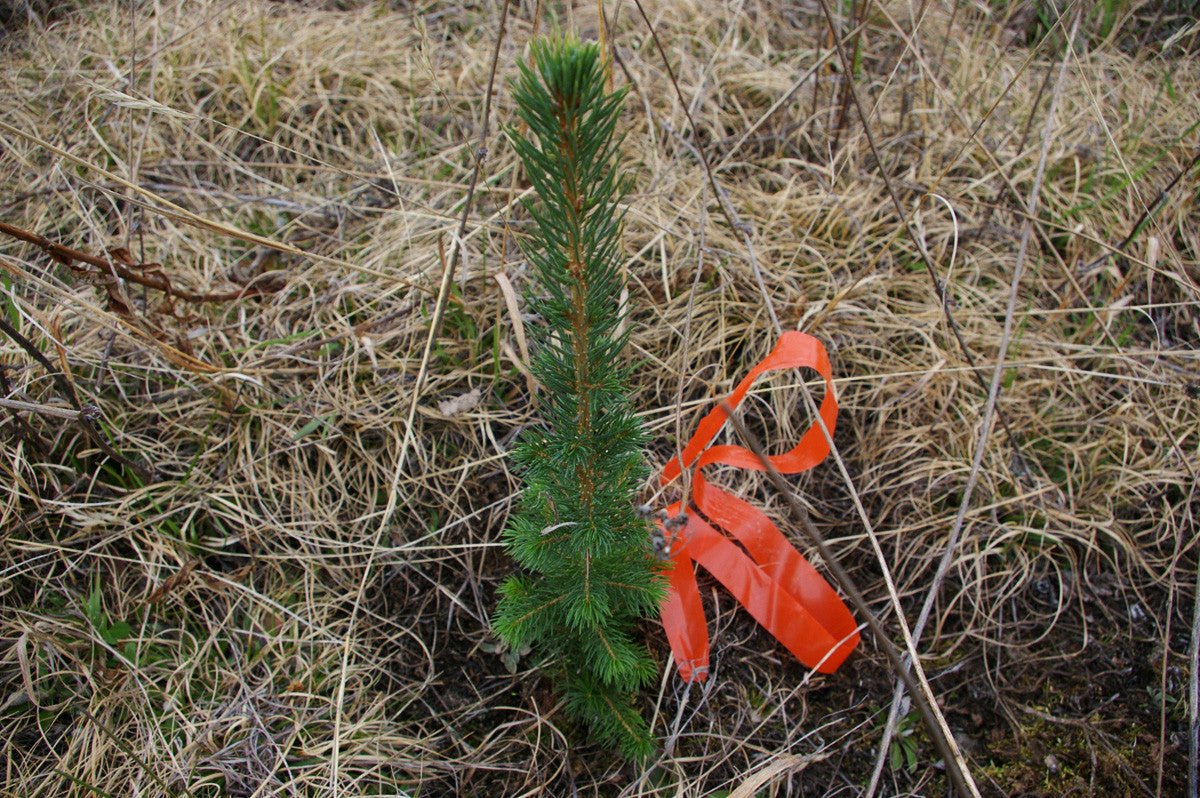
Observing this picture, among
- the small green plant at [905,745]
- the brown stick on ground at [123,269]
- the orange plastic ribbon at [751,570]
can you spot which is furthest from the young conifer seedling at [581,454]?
the brown stick on ground at [123,269]

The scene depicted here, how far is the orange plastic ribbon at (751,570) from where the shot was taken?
1703mm

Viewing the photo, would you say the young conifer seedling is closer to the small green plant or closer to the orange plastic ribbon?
the orange plastic ribbon

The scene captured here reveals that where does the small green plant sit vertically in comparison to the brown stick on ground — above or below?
below

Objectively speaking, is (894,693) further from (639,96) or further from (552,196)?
(639,96)

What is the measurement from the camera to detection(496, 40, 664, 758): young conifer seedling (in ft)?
3.24

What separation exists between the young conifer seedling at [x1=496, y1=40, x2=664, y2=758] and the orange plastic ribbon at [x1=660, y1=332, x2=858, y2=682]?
0.52 feet

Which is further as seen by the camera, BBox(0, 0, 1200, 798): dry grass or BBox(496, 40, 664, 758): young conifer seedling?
BBox(0, 0, 1200, 798): dry grass

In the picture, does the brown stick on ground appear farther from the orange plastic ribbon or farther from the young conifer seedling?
the orange plastic ribbon

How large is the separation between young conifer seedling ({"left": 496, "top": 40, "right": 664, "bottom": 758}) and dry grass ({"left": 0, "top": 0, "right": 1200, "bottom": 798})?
0.23 meters

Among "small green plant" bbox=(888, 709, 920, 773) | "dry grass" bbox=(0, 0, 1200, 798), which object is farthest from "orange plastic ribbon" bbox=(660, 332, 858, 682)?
"small green plant" bbox=(888, 709, 920, 773)

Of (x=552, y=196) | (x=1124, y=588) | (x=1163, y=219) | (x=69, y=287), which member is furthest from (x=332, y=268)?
(x=1163, y=219)

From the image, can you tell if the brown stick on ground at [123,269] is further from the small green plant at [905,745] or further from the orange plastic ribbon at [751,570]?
the small green plant at [905,745]

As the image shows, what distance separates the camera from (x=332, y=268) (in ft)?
7.62

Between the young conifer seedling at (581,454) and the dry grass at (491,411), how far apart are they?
23 cm
